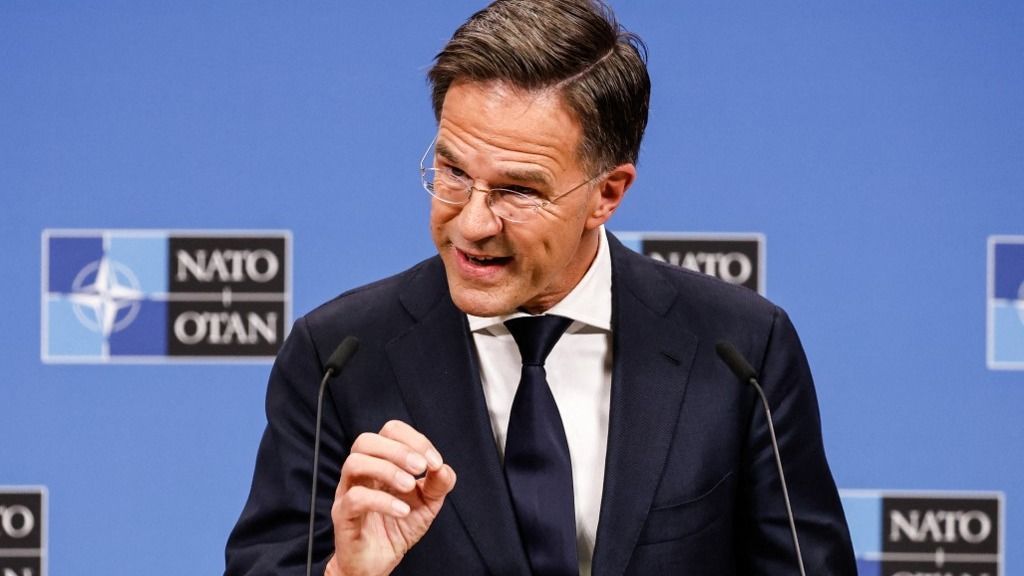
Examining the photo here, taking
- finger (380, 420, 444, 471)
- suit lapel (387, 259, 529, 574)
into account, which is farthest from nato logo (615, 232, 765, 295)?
finger (380, 420, 444, 471)

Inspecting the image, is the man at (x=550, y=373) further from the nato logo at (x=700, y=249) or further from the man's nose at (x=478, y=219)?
the nato logo at (x=700, y=249)

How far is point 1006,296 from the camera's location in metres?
2.17

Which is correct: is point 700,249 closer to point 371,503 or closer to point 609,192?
point 609,192

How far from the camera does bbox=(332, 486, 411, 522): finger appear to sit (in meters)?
1.12

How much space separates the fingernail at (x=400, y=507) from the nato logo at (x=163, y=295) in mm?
1098

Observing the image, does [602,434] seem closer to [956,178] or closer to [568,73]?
[568,73]

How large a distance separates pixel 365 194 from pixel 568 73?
2.95 feet

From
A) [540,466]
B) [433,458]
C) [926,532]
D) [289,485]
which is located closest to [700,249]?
[926,532]

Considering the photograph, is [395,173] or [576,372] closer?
[576,372]

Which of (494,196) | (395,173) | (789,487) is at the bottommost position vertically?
(789,487)

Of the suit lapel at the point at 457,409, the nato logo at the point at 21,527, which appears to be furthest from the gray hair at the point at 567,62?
the nato logo at the point at 21,527

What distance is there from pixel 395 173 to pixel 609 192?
0.79 metres

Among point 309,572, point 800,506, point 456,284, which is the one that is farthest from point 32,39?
point 800,506

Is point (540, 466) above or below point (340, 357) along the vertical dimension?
below
